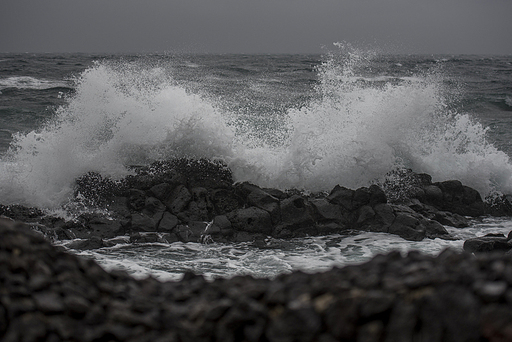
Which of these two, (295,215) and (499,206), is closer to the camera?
(295,215)

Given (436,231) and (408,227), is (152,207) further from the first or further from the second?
(436,231)

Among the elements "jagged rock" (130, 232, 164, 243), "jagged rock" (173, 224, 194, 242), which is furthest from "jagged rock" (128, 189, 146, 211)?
"jagged rock" (173, 224, 194, 242)

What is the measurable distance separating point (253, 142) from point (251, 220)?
11.6 feet

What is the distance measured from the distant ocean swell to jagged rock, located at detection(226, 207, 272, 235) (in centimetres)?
173

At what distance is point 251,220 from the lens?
798 cm

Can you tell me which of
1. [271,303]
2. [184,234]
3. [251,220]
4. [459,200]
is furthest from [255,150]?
[271,303]

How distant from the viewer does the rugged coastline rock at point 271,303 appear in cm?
203

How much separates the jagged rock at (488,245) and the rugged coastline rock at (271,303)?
5082mm

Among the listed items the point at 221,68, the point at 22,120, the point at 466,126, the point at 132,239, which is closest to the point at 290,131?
the point at 466,126

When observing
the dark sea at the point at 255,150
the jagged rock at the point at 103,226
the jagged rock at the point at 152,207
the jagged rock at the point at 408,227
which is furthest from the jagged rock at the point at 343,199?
the jagged rock at the point at 103,226

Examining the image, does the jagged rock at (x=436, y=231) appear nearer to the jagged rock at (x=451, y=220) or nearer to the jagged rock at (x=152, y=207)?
the jagged rock at (x=451, y=220)

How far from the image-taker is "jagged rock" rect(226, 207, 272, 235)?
7.94 meters

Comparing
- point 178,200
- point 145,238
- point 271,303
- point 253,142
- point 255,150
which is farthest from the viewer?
point 253,142

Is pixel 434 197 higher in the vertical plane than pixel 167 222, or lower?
higher
